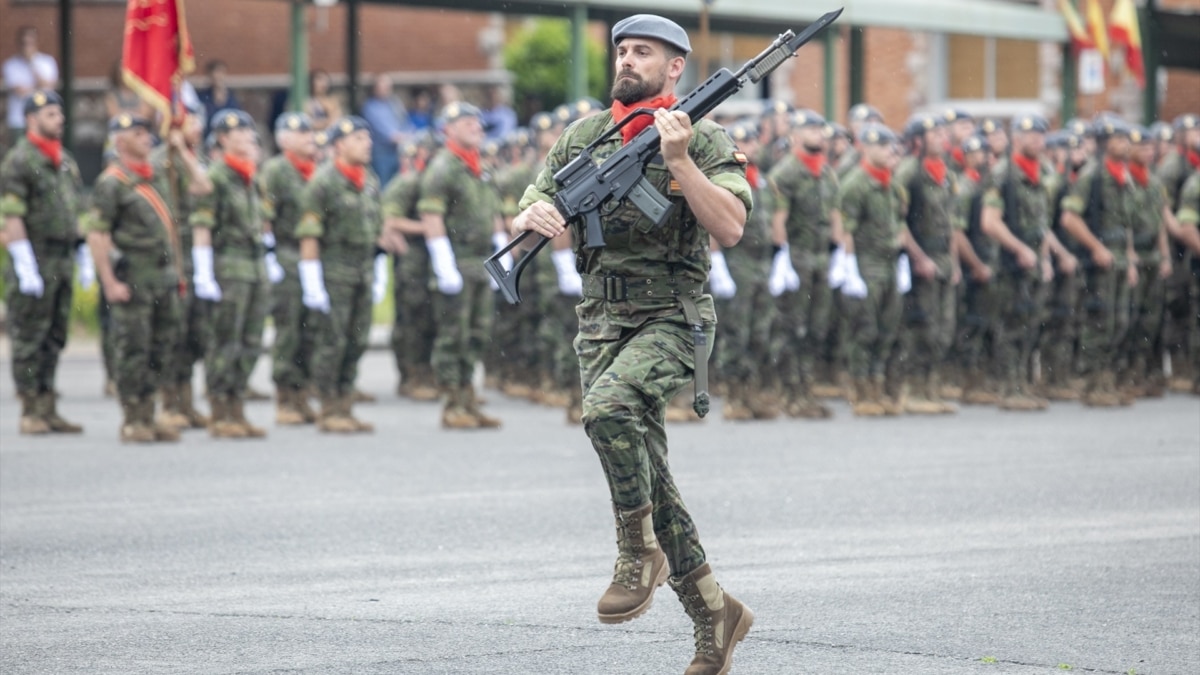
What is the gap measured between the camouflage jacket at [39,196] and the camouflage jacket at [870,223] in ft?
18.0

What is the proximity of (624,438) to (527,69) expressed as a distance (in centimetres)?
2892

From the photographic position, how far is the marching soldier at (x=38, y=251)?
13367 millimetres

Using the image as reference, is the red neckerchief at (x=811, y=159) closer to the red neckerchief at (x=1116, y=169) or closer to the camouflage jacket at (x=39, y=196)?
the red neckerchief at (x=1116, y=169)

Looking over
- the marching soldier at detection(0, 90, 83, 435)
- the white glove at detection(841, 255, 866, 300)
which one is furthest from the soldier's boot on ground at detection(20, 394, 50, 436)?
the white glove at detection(841, 255, 866, 300)

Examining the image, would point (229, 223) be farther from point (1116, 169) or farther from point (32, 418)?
point (1116, 169)

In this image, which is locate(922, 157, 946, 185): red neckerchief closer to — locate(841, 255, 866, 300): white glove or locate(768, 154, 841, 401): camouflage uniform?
locate(768, 154, 841, 401): camouflage uniform

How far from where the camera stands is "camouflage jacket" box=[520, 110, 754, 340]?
6309mm

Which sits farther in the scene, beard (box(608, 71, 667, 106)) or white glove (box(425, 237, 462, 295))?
white glove (box(425, 237, 462, 295))

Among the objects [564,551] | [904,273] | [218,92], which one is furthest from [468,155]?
[218,92]

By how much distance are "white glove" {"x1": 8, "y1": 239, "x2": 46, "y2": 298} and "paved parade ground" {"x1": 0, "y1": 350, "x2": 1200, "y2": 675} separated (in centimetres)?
104

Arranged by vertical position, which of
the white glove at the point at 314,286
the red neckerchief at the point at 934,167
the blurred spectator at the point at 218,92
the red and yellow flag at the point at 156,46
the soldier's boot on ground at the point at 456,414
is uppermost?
the blurred spectator at the point at 218,92

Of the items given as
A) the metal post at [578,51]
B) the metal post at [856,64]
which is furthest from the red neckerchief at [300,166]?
the metal post at [856,64]

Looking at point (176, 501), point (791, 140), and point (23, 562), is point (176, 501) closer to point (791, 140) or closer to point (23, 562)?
point (23, 562)

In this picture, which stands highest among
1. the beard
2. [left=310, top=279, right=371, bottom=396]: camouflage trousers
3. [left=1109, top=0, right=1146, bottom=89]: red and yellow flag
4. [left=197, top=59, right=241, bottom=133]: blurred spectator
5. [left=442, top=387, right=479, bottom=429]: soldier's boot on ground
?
[left=1109, top=0, right=1146, bottom=89]: red and yellow flag
